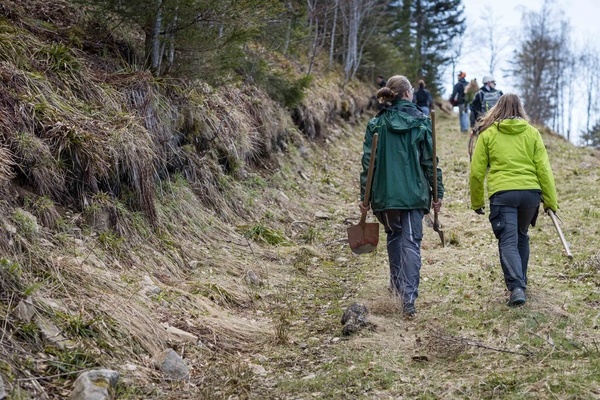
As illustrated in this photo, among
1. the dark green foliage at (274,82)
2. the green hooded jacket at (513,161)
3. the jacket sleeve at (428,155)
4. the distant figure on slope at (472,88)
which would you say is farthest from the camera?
the distant figure on slope at (472,88)

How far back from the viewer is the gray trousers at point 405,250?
5305 mm

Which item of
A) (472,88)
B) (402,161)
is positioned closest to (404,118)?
(402,161)

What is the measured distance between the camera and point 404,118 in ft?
17.9

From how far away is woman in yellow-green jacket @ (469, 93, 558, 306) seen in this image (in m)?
5.27

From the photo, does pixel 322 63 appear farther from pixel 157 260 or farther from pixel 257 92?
pixel 157 260

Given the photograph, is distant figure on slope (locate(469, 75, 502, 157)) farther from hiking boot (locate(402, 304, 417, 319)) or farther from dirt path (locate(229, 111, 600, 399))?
hiking boot (locate(402, 304, 417, 319))

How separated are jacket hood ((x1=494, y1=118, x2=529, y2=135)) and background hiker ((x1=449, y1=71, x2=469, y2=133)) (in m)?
15.1

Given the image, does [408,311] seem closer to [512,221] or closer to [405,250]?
[405,250]

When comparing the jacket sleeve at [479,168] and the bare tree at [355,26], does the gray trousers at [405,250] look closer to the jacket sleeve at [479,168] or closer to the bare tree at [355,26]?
the jacket sleeve at [479,168]

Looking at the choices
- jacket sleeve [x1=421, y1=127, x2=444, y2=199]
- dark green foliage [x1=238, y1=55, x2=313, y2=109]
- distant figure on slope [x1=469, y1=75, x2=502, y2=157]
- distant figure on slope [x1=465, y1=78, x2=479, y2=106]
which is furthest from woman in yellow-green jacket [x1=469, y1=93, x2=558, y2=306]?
distant figure on slope [x1=465, y1=78, x2=479, y2=106]

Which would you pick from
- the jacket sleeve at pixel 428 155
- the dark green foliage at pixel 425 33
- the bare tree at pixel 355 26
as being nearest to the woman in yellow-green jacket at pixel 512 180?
the jacket sleeve at pixel 428 155

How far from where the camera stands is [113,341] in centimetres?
392

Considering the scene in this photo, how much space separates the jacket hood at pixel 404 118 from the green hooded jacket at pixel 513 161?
24.5 inches

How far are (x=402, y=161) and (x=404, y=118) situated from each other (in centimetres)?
41
